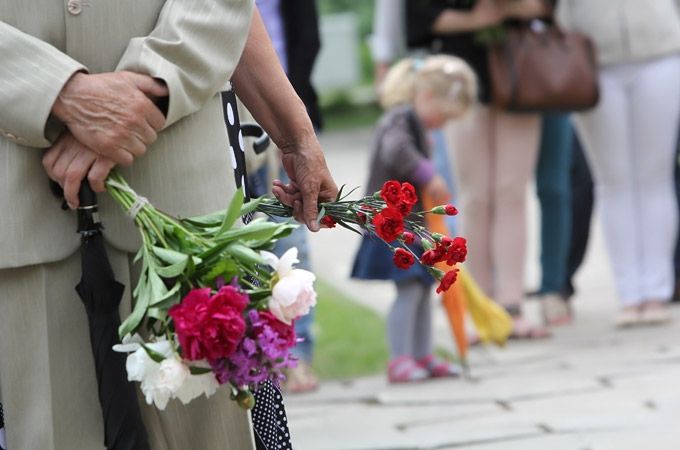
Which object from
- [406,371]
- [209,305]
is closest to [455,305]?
[406,371]

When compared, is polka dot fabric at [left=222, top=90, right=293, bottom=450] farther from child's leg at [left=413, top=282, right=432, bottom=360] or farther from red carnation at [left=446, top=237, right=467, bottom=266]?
child's leg at [left=413, top=282, right=432, bottom=360]

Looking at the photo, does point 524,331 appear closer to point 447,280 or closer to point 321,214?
point 321,214

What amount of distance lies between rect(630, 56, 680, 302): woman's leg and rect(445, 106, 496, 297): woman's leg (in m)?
0.73

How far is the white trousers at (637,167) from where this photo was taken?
21.8ft

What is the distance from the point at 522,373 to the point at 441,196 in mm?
842

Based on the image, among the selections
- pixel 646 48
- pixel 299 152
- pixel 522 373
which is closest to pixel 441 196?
pixel 522 373

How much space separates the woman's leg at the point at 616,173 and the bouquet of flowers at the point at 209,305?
462 cm

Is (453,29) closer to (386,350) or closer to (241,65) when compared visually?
(386,350)

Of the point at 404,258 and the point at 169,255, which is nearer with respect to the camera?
the point at 169,255

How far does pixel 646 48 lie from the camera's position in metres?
6.54

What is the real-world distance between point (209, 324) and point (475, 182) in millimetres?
4753

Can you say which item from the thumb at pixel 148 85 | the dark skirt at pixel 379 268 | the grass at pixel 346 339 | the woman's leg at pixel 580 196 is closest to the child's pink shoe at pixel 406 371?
the dark skirt at pixel 379 268

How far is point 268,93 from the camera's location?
2.78 m

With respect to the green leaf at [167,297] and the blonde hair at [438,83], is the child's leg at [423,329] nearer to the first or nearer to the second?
the blonde hair at [438,83]
